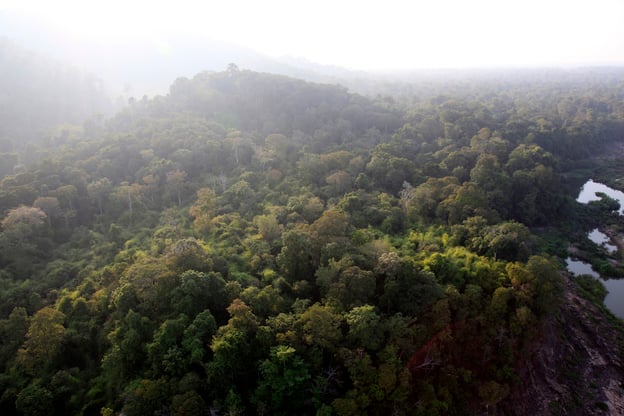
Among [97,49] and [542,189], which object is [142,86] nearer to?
[97,49]

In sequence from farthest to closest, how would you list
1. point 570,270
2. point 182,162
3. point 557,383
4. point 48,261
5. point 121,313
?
1. point 182,162
2. point 570,270
3. point 48,261
4. point 557,383
5. point 121,313

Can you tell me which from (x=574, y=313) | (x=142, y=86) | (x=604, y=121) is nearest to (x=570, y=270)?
(x=574, y=313)

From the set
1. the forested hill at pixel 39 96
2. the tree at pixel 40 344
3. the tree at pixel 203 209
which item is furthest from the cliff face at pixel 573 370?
the forested hill at pixel 39 96

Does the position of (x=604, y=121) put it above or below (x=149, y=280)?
below

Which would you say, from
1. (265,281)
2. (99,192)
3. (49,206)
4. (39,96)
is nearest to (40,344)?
(265,281)

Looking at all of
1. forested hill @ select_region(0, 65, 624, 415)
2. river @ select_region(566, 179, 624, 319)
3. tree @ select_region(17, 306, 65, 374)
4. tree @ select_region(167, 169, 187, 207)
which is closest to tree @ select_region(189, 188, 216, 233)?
A: forested hill @ select_region(0, 65, 624, 415)
